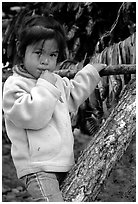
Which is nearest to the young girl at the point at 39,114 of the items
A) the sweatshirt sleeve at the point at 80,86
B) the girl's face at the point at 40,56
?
the girl's face at the point at 40,56

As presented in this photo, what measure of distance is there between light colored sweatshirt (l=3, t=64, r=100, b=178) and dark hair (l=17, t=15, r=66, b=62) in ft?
0.48

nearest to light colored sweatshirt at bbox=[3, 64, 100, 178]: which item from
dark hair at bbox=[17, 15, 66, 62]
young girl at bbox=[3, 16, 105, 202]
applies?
young girl at bbox=[3, 16, 105, 202]

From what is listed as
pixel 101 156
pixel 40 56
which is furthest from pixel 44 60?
pixel 101 156

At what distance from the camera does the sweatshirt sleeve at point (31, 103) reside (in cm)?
173

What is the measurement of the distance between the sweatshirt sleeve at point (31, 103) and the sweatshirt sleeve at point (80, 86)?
0.24 meters

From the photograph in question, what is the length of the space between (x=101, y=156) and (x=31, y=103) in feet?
1.20

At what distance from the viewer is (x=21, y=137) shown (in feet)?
Result: 5.92

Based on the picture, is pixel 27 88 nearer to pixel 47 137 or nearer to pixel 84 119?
pixel 47 137

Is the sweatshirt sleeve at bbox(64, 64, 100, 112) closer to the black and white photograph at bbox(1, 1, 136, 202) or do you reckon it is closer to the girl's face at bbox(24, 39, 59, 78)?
the black and white photograph at bbox(1, 1, 136, 202)

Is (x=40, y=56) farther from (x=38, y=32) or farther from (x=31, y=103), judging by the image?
(x=31, y=103)

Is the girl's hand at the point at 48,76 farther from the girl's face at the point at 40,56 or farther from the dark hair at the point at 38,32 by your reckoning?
the dark hair at the point at 38,32

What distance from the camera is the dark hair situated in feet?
6.04

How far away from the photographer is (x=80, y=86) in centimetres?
207

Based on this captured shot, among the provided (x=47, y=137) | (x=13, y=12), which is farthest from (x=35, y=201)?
(x=13, y=12)
